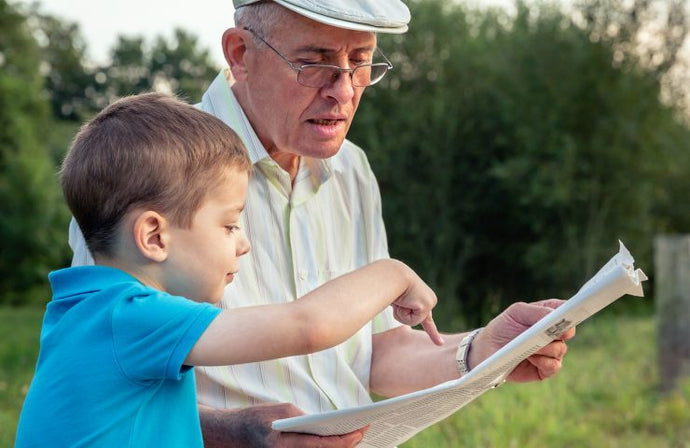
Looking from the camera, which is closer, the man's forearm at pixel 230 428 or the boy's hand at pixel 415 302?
the boy's hand at pixel 415 302

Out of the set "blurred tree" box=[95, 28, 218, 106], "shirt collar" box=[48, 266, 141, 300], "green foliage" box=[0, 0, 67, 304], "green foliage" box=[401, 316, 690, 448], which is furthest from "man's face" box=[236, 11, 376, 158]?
"blurred tree" box=[95, 28, 218, 106]

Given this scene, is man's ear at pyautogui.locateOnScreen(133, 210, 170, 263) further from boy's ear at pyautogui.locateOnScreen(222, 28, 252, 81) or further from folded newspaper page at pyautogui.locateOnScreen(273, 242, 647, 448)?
boy's ear at pyautogui.locateOnScreen(222, 28, 252, 81)

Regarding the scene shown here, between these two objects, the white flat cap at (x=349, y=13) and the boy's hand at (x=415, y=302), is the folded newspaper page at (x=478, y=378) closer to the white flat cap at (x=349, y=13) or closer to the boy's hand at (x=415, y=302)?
the boy's hand at (x=415, y=302)

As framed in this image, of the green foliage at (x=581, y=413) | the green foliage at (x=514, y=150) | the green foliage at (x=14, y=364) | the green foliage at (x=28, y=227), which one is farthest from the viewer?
the green foliage at (x=28, y=227)

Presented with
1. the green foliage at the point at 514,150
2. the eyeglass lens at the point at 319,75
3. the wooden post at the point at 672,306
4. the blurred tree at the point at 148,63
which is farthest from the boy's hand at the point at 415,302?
the blurred tree at the point at 148,63

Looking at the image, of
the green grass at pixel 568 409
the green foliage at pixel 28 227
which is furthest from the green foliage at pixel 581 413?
the green foliage at pixel 28 227

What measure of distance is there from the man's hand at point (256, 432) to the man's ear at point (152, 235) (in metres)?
0.49

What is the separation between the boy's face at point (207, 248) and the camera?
1.72 meters

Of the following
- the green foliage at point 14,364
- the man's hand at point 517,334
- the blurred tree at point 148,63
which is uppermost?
the man's hand at point 517,334

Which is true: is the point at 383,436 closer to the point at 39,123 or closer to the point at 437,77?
the point at 437,77

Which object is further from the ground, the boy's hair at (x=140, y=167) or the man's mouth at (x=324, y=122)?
the boy's hair at (x=140, y=167)

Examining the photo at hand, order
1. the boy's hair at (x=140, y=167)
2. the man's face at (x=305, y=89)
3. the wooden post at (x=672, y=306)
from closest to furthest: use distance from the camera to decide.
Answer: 1. the boy's hair at (x=140, y=167)
2. the man's face at (x=305, y=89)
3. the wooden post at (x=672, y=306)

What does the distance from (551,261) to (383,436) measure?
12.1 metres

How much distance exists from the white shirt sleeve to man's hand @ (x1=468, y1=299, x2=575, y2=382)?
0.97 metres
